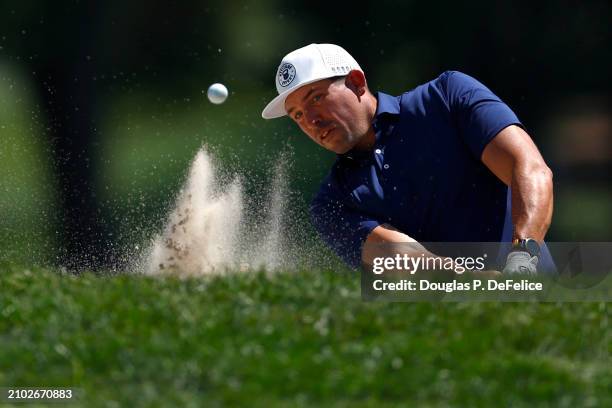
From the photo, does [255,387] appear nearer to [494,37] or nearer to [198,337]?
[198,337]

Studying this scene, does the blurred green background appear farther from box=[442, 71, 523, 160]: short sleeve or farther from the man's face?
box=[442, 71, 523, 160]: short sleeve

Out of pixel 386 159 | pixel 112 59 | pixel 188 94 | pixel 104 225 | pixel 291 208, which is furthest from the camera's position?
pixel 188 94

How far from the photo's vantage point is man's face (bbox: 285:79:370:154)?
7.66m

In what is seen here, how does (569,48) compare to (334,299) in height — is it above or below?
above

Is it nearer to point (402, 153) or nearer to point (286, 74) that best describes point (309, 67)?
point (286, 74)

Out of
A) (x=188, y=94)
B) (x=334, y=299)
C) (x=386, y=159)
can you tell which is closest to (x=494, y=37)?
(x=188, y=94)

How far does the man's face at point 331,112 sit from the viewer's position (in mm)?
7656

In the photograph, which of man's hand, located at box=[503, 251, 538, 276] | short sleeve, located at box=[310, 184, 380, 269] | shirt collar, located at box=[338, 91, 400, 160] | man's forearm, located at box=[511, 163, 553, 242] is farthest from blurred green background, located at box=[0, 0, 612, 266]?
man's hand, located at box=[503, 251, 538, 276]

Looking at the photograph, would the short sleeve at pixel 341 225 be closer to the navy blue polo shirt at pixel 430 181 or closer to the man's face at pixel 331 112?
the navy blue polo shirt at pixel 430 181

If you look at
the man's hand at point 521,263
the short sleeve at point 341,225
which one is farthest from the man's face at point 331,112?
the man's hand at point 521,263

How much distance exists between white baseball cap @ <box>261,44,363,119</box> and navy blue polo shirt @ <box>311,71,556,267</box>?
38cm

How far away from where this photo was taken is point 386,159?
7723 millimetres

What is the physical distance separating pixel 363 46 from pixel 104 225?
6000 millimetres

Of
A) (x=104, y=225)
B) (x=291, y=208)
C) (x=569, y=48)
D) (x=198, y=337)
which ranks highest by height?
(x=569, y=48)
